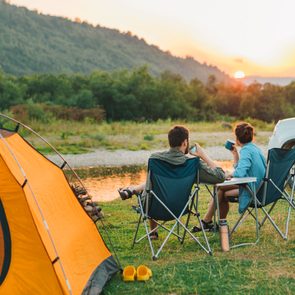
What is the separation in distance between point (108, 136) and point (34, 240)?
74.5 feet

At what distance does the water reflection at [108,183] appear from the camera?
10.9 metres

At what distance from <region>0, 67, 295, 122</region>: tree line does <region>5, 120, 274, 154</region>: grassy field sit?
24.0ft

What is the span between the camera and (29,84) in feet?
154

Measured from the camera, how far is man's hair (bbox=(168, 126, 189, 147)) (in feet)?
18.9

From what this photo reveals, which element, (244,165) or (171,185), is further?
(244,165)

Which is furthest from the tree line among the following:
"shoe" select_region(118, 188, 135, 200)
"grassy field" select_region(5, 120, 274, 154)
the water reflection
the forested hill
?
"shoe" select_region(118, 188, 135, 200)

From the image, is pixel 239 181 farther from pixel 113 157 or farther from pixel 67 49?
pixel 67 49

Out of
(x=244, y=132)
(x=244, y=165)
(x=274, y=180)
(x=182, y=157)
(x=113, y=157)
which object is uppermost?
(x=244, y=132)

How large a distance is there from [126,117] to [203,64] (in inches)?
2964

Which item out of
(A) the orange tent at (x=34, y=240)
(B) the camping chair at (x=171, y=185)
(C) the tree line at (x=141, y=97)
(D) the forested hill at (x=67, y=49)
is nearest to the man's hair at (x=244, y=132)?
(B) the camping chair at (x=171, y=185)

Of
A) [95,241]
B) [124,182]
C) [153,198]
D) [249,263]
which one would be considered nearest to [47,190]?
[95,241]

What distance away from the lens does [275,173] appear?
604 cm

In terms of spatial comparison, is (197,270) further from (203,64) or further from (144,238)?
(203,64)

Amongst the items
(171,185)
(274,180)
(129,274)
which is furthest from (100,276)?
(274,180)
